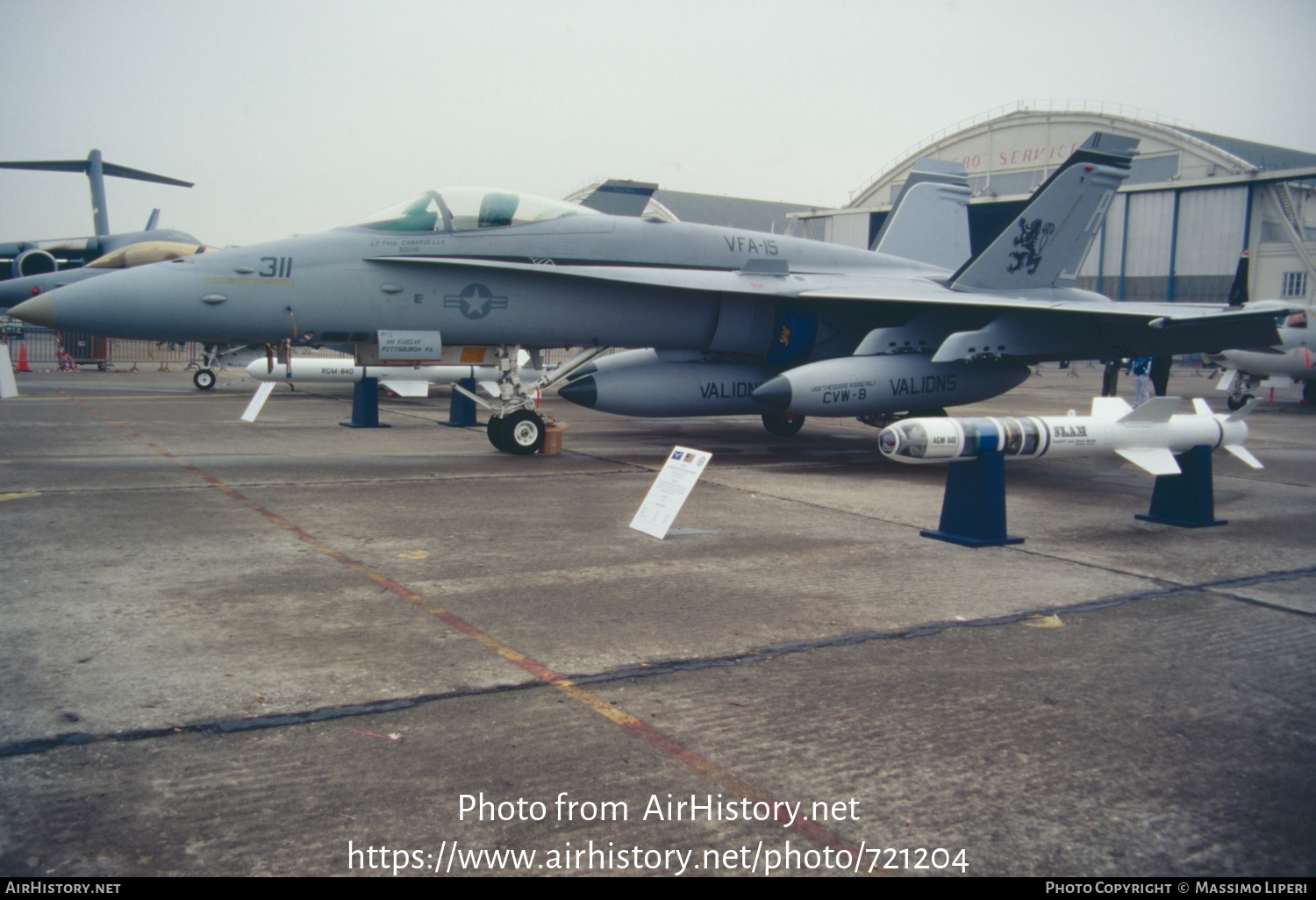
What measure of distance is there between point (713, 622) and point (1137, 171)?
4291 centimetres

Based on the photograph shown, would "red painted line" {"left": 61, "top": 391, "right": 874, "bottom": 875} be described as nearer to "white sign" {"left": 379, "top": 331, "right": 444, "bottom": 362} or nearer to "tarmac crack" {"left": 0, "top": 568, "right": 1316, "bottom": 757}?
"tarmac crack" {"left": 0, "top": 568, "right": 1316, "bottom": 757}

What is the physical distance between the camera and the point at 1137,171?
40.1m

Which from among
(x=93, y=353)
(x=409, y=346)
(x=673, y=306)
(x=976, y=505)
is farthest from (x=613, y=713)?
(x=93, y=353)

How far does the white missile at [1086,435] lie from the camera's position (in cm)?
653

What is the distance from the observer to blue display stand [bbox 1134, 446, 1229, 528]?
7.45m

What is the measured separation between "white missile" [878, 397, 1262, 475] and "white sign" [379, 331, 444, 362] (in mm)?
4905

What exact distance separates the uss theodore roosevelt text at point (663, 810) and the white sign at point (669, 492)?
3.65 m

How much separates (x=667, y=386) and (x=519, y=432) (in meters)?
1.93

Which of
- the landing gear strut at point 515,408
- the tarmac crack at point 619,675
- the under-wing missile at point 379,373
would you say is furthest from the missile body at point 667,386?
the tarmac crack at point 619,675

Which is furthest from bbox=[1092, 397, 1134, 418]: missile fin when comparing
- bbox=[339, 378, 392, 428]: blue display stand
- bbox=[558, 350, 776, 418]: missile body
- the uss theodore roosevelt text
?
bbox=[339, 378, 392, 428]: blue display stand

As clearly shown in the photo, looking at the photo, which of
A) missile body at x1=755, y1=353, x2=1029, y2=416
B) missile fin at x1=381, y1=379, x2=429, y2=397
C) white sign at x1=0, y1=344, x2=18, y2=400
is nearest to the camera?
white sign at x1=0, y1=344, x2=18, y2=400

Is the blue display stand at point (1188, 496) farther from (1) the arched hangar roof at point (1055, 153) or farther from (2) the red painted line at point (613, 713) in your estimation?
(1) the arched hangar roof at point (1055, 153)
